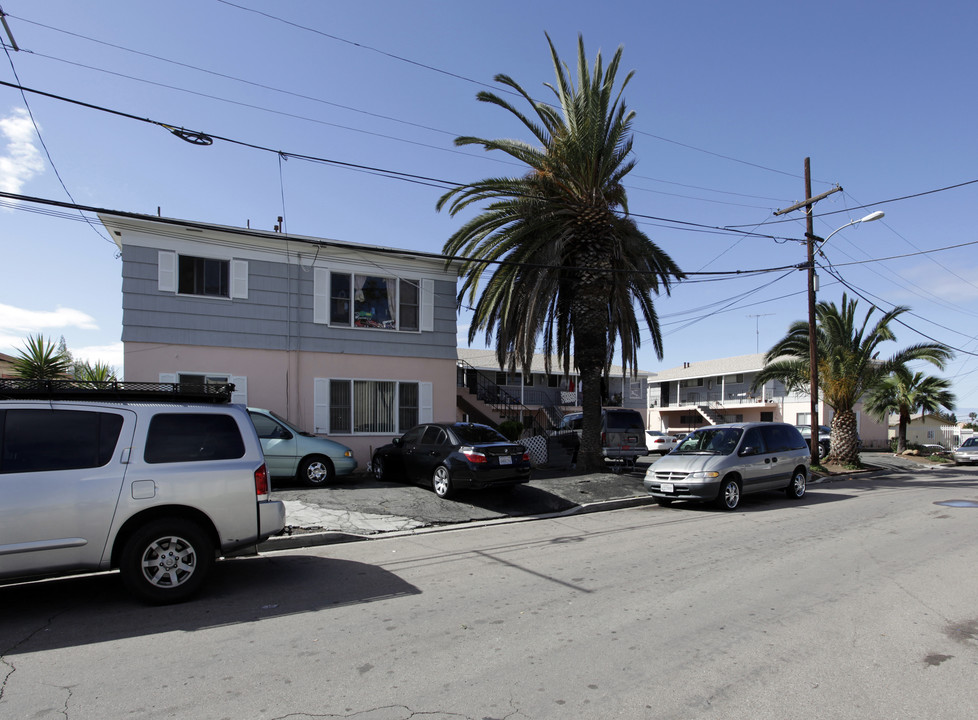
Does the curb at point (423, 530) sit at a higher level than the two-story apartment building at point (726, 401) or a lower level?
lower

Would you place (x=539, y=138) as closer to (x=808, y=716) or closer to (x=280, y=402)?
(x=280, y=402)

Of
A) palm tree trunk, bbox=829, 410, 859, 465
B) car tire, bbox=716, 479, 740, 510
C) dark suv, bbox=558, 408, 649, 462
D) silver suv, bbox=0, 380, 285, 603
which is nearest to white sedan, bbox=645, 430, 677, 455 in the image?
palm tree trunk, bbox=829, 410, 859, 465

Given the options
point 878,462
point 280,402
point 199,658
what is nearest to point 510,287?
point 280,402

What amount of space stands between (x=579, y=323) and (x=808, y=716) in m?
12.2

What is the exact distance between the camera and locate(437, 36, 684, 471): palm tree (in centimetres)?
1485

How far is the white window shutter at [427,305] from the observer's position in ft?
55.8

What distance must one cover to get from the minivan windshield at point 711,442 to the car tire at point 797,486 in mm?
1896

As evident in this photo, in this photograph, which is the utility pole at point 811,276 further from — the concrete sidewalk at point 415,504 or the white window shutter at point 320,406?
the white window shutter at point 320,406

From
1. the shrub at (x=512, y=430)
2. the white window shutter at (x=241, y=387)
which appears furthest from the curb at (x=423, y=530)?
the white window shutter at (x=241, y=387)

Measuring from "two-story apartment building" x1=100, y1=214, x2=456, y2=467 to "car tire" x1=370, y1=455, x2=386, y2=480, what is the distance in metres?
1.50

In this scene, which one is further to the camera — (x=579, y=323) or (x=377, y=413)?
(x=377, y=413)

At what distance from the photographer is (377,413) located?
16500mm

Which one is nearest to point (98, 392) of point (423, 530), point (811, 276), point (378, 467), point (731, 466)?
point (423, 530)

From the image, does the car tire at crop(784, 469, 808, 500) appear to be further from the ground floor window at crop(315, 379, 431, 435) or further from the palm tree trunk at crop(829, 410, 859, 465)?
the palm tree trunk at crop(829, 410, 859, 465)
